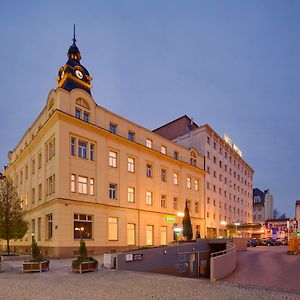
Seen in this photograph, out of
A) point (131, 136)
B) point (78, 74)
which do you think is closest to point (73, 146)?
point (78, 74)

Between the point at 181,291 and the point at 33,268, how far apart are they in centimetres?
1032

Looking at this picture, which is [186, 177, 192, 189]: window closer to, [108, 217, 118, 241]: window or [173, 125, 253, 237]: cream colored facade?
[173, 125, 253, 237]: cream colored facade

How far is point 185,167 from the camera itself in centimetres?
5266

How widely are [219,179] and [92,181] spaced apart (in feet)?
115

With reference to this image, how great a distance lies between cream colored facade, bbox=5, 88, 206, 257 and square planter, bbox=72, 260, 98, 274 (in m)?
11.6

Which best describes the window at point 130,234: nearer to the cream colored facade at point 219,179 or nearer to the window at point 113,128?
the window at point 113,128

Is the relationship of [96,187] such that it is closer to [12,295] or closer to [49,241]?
[49,241]

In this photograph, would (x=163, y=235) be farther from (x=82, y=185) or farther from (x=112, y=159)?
(x=82, y=185)

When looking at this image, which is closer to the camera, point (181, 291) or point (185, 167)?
point (181, 291)

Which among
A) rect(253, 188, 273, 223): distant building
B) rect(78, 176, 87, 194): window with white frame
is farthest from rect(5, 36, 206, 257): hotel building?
rect(253, 188, 273, 223): distant building

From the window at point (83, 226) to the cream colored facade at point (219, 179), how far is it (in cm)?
2823

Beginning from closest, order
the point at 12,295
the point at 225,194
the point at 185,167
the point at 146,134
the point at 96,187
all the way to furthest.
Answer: the point at 12,295 < the point at 96,187 < the point at 146,134 < the point at 185,167 < the point at 225,194

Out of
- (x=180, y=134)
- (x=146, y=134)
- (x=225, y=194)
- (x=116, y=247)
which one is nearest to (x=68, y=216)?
(x=116, y=247)

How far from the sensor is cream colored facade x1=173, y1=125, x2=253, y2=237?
59.6m
